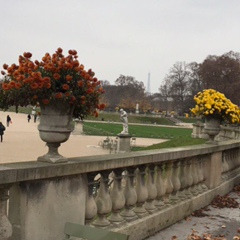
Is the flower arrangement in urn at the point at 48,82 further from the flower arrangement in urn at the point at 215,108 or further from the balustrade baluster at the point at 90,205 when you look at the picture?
the flower arrangement in urn at the point at 215,108

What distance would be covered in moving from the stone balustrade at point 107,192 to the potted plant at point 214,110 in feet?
2.67

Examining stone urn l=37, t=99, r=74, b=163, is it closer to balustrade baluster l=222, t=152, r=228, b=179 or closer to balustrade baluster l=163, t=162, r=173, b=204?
balustrade baluster l=163, t=162, r=173, b=204

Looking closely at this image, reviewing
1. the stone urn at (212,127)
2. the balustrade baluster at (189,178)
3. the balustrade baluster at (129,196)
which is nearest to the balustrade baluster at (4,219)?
the balustrade baluster at (129,196)

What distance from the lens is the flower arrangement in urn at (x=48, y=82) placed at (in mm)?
3838

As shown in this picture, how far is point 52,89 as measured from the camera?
3977mm

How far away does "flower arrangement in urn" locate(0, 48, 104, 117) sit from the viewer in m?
Result: 3.84

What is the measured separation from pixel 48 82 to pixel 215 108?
5.42 m

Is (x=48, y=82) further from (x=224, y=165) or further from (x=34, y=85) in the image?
(x=224, y=165)

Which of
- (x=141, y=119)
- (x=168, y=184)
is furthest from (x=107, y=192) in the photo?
(x=141, y=119)

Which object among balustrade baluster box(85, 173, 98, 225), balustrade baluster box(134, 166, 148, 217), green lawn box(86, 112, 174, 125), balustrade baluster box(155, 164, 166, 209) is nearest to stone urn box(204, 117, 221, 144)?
balustrade baluster box(155, 164, 166, 209)

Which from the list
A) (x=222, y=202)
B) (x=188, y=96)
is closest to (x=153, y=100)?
(x=188, y=96)

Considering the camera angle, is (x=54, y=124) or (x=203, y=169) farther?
(x=203, y=169)

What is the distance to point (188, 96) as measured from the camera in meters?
107

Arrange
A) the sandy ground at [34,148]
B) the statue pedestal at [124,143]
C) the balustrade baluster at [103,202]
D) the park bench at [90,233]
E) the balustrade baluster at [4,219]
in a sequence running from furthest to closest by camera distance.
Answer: the statue pedestal at [124,143], the sandy ground at [34,148], the balustrade baluster at [103,202], the balustrade baluster at [4,219], the park bench at [90,233]
